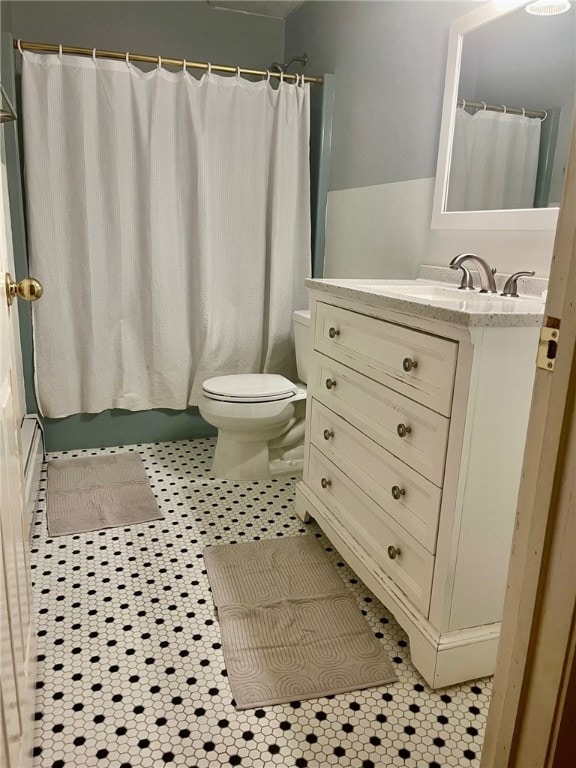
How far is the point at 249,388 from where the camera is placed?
8.38 feet

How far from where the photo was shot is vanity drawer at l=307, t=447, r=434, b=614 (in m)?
1.51

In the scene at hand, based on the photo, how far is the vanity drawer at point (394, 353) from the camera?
138cm

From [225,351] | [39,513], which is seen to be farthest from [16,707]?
[225,351]

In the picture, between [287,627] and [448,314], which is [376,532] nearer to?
[287,627]

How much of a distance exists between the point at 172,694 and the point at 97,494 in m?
1.18

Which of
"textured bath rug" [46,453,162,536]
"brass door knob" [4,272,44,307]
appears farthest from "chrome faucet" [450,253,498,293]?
"textured bath rug" [46,453,162,536]

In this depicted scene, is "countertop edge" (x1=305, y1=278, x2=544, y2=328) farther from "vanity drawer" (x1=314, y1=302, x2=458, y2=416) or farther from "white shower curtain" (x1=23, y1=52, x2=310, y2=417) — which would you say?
"white shower curtain" (x1=23, y1=52, x2=310, y2=417)

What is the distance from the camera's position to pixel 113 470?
8.86 ft

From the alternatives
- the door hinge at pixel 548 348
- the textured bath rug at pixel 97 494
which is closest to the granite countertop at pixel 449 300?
the door hinge at pixel 548 348

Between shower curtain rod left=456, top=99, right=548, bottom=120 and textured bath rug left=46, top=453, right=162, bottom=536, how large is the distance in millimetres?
1897

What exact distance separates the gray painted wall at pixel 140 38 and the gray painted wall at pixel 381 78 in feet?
1.05

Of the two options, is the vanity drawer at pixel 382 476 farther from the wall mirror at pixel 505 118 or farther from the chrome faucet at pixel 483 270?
the wall mirror at pixel 505 118

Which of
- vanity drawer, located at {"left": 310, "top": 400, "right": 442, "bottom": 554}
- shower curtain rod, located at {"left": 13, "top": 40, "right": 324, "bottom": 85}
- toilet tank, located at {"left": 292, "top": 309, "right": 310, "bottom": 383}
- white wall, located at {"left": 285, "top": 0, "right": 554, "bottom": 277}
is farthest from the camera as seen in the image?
toilet tank, located at {"left": 292, "top": 309, "right": 310, "bottom": 383}

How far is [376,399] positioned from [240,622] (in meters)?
0.77
